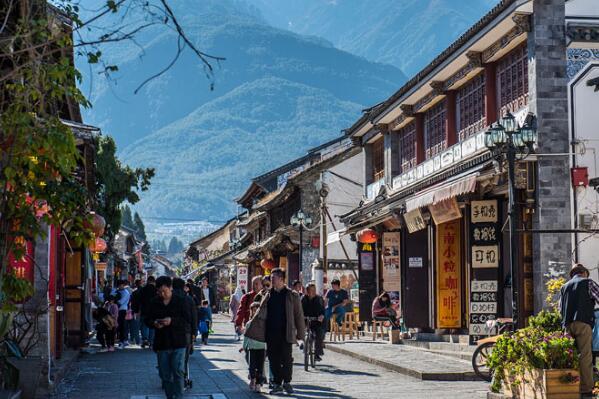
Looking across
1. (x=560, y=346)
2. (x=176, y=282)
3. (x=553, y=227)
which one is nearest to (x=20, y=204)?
(x=176, y=282)

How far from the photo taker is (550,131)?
2067 cm

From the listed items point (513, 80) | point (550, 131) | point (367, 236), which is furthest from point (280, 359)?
point (367, 236)

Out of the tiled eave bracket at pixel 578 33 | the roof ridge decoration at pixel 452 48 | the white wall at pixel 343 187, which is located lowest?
the white wall at pixel 343 187

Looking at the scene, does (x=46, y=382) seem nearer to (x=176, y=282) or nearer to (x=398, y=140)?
(x=176, y=282)

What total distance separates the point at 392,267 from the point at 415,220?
5.58 meters

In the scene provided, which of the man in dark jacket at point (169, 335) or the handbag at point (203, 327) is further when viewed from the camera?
the handbag at point (203, 327)

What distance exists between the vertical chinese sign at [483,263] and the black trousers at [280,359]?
7.78 m

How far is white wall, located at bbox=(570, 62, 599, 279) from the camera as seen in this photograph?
67.7ft

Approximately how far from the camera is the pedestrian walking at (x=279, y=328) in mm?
16188

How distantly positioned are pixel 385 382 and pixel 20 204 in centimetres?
907

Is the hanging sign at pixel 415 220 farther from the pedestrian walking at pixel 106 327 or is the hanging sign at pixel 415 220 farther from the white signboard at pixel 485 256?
the pedestrian walking at pixel 106 327

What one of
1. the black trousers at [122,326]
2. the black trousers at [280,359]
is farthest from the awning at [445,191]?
the black trousers at [122,326]

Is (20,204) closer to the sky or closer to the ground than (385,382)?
closer to the sky

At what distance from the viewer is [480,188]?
898 inches
